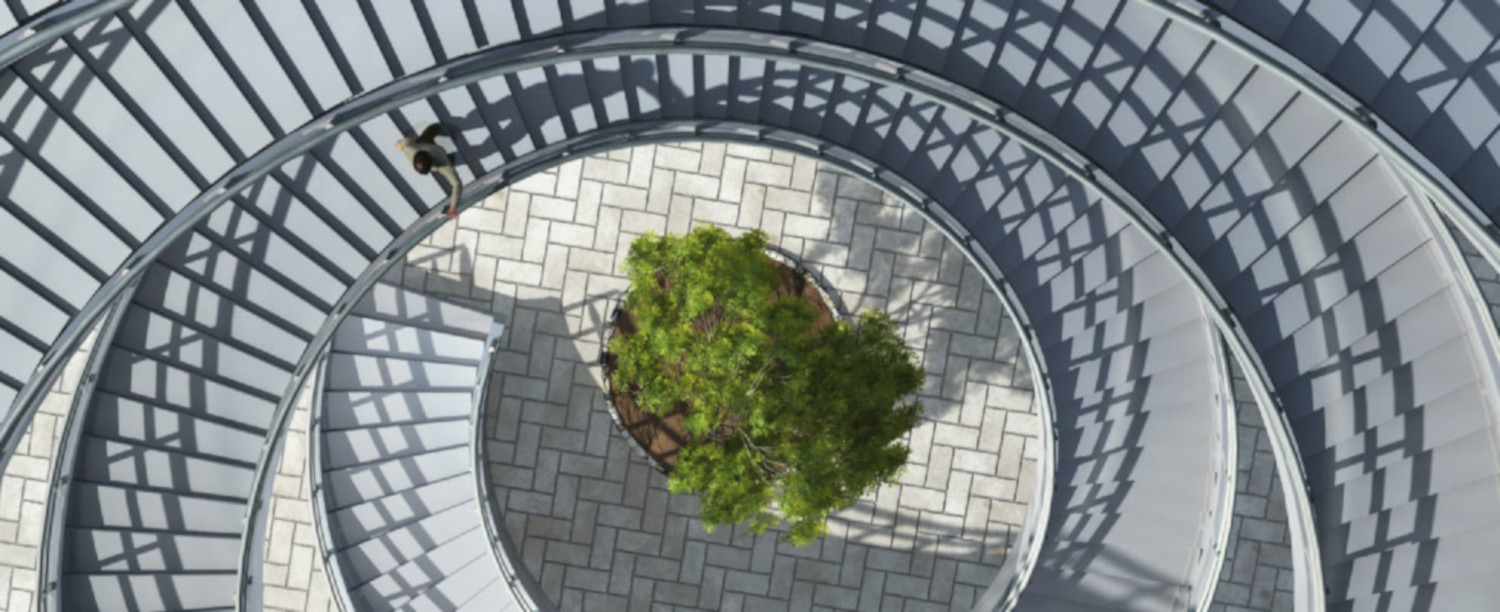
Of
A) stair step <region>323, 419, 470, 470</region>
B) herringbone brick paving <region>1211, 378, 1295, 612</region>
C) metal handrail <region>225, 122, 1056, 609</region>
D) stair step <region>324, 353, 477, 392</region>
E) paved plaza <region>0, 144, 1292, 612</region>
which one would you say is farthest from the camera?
herringbone brick paving <region>1211, 378, 1295, 612</region>

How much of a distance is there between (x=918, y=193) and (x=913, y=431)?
6540 millimetres

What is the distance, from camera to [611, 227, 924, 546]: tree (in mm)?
15930

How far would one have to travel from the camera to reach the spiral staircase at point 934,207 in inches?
438

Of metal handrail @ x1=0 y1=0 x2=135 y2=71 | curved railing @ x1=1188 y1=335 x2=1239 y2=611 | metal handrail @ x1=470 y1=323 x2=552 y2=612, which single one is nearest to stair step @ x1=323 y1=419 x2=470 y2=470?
metal handrail @ x1=470 y1=323 x2=552 y2=612

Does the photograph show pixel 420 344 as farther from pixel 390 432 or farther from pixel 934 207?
pixel 934 207

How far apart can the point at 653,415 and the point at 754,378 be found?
16.2ft

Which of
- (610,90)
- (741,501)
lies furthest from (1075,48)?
(741,501)

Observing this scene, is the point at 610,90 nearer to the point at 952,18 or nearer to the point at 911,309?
the point at 952,18

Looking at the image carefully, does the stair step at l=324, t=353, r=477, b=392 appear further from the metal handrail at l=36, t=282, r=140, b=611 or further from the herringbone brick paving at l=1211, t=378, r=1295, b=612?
the herringbone brick paving at l=1211, t=378, r=1295, b=612

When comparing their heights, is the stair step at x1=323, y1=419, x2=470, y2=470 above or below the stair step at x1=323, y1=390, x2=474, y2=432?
below

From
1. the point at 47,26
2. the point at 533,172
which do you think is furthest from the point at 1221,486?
the point at 47,26

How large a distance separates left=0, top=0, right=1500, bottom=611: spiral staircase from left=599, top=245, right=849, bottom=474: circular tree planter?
4.65 meters

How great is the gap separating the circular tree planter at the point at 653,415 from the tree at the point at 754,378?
3.16 metres

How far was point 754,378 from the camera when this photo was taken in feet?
52.4
